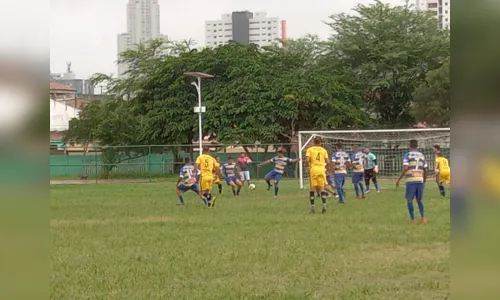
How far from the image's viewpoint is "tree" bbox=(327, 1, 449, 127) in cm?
4050

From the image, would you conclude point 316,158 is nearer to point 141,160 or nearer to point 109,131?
point 141,160

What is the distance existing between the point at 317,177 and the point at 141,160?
81.7ft

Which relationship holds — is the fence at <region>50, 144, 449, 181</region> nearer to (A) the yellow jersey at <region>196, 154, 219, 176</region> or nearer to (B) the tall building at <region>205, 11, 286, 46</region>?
(A) the yellow jersey at <region>196, 154, 219, 176</region>

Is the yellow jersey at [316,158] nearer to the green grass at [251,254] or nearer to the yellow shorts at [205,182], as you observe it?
the green grass at [251,254]

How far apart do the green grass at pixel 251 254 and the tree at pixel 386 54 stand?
25.1 metres

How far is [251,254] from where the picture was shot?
374 inches

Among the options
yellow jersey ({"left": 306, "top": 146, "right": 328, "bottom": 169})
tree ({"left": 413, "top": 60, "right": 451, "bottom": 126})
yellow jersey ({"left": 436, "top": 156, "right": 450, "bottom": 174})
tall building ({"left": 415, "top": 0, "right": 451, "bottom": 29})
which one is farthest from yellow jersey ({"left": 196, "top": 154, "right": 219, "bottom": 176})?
tree ({"left": 413, "top": 60, "right": 451, "bottom": 126})

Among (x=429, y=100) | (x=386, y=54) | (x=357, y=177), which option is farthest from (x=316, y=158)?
(x=386, y=54)

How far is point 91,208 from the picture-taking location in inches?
726

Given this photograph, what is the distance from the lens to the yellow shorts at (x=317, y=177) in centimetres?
1469

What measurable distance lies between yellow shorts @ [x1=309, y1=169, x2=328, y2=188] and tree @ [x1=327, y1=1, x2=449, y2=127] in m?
26.4

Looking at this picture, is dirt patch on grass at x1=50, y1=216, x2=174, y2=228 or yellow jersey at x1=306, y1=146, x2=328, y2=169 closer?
dirt patch on grass at x1=50, y1=216, x2=174, y2=228
